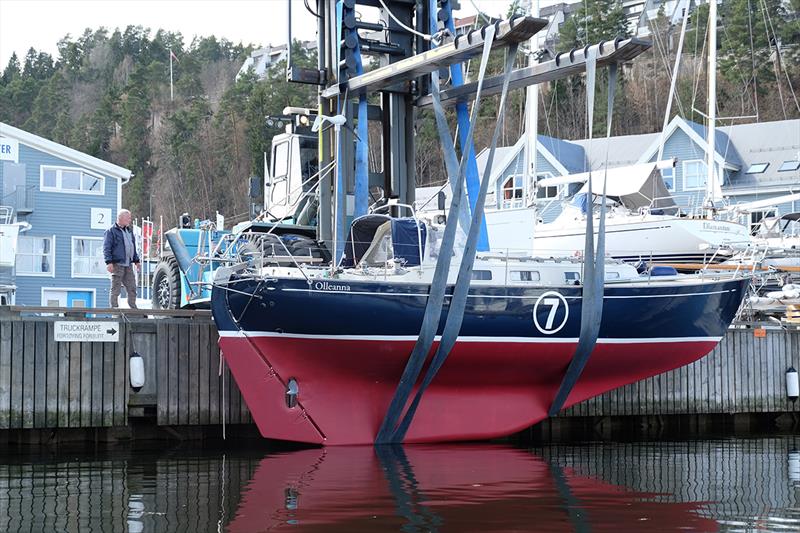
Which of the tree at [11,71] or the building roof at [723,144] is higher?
the tree at [11,71]

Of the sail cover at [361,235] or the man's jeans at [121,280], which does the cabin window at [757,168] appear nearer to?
the sail cover at [361,235]

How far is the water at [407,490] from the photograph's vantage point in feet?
30.8

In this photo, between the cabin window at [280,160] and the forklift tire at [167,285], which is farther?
the cabin window at [280,160]

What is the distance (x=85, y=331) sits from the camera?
14.3 m

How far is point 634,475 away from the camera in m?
12.6

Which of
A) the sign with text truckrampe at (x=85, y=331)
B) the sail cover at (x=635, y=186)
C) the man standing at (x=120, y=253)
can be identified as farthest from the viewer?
the sail cover at (x=635, y=186)

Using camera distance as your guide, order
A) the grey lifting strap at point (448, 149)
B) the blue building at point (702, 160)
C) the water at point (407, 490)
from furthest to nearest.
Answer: the blue building at point (702, 160) → the grey lifting strap at point (448, 149) → the water at point (407, 490)

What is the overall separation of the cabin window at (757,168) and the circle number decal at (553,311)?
32251mm

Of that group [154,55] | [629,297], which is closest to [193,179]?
[154,55]

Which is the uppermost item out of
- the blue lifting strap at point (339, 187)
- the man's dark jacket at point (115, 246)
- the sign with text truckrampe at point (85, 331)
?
the blue lifting strap at point (339, 187)

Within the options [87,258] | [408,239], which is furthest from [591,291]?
[87,258]

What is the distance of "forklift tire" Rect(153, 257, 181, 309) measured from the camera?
732 inches

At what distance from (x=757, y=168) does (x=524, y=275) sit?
32635mm

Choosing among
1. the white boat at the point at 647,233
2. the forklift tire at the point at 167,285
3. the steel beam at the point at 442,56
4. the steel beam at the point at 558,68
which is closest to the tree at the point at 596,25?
the white boat at the point at 647,233
